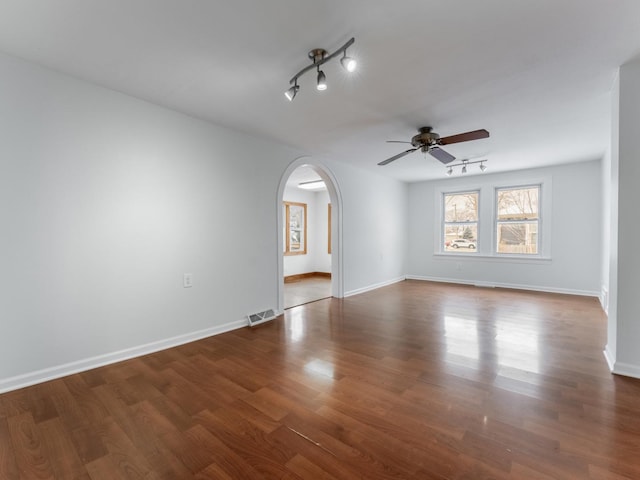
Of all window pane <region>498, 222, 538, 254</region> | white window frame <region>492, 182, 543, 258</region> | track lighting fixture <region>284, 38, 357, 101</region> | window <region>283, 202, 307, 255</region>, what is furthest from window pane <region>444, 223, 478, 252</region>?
track lighting fixture <region>284, 38, 357, 101</region>

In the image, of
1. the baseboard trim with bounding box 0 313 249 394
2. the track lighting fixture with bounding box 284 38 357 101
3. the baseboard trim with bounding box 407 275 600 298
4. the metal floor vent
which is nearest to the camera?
the track lighting fixture with bounding box 284 38 357 101

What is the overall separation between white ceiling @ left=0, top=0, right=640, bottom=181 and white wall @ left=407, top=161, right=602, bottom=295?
246 centimetres

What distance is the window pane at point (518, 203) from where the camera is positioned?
5914mm

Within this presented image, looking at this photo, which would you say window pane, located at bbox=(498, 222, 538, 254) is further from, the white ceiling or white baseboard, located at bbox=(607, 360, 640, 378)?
white baseboard, located at bbox=(607, 360, 640, 378)

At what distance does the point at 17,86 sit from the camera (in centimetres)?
222

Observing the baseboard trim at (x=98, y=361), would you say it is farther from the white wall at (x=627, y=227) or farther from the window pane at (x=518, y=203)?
the window pane at (x=518, y=203)

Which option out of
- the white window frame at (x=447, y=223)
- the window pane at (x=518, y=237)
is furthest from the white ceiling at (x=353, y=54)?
the white window frame at (x=447, y=223)

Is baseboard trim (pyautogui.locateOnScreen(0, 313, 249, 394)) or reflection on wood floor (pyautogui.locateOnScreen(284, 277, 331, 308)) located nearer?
baseboard trim (pyautogui.locateOnScreen(0, 313, 249, 394))

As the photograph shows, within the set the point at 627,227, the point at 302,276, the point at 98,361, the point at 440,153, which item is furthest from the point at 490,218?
the point at 98,361

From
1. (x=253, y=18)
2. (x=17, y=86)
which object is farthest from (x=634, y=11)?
(x=17, y=86)

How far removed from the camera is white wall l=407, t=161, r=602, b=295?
5.33 meters

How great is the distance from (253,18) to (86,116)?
70.2 inches

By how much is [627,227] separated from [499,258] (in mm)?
4113

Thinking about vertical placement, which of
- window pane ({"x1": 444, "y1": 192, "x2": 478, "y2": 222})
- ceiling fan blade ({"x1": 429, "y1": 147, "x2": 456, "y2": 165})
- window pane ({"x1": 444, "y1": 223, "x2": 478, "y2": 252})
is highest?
ceiling fan blade ({"x1": 429, "y1": 147, "x2": 456, "y2": 165})
